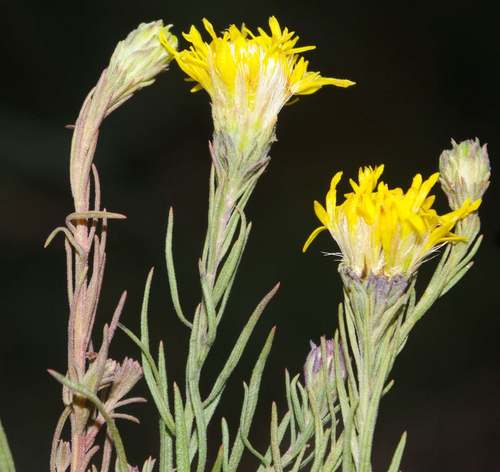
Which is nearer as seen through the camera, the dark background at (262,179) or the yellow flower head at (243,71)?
the yellow flower head at (243,71)

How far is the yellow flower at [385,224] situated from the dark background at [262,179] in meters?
1.42

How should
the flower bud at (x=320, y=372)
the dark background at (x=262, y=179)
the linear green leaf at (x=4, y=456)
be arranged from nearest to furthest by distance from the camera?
the linear green leaf at (x=4, y=456) → the flower bud at (x=320, y=372) → the dark background at (x=262, y=179)

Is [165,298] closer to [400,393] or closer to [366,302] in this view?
[400,393]

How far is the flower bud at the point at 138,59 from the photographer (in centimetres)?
50

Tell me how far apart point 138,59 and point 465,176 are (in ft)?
0.77

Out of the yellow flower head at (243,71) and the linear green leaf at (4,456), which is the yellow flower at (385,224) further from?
the linear green leaf at (4,456)

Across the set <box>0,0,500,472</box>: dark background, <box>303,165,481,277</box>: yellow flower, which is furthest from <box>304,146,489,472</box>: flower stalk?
<box>0,0,500,472</box>: dark background

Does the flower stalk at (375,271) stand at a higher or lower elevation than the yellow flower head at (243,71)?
lower

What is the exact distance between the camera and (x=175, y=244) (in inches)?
83.0

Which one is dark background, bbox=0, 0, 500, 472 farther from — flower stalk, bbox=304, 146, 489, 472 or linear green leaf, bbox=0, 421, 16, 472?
linear green leaf, bbox=0, 421, 16, 472

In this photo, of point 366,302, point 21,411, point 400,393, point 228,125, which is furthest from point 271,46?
point 400,393

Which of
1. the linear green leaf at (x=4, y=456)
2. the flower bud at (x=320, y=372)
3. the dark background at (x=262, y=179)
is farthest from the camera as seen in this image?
the dark background at (x=262, y=179)

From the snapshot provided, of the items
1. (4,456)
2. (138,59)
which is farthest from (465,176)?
(4,456)

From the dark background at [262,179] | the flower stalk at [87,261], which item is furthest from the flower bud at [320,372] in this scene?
the dark background at [262,179]
